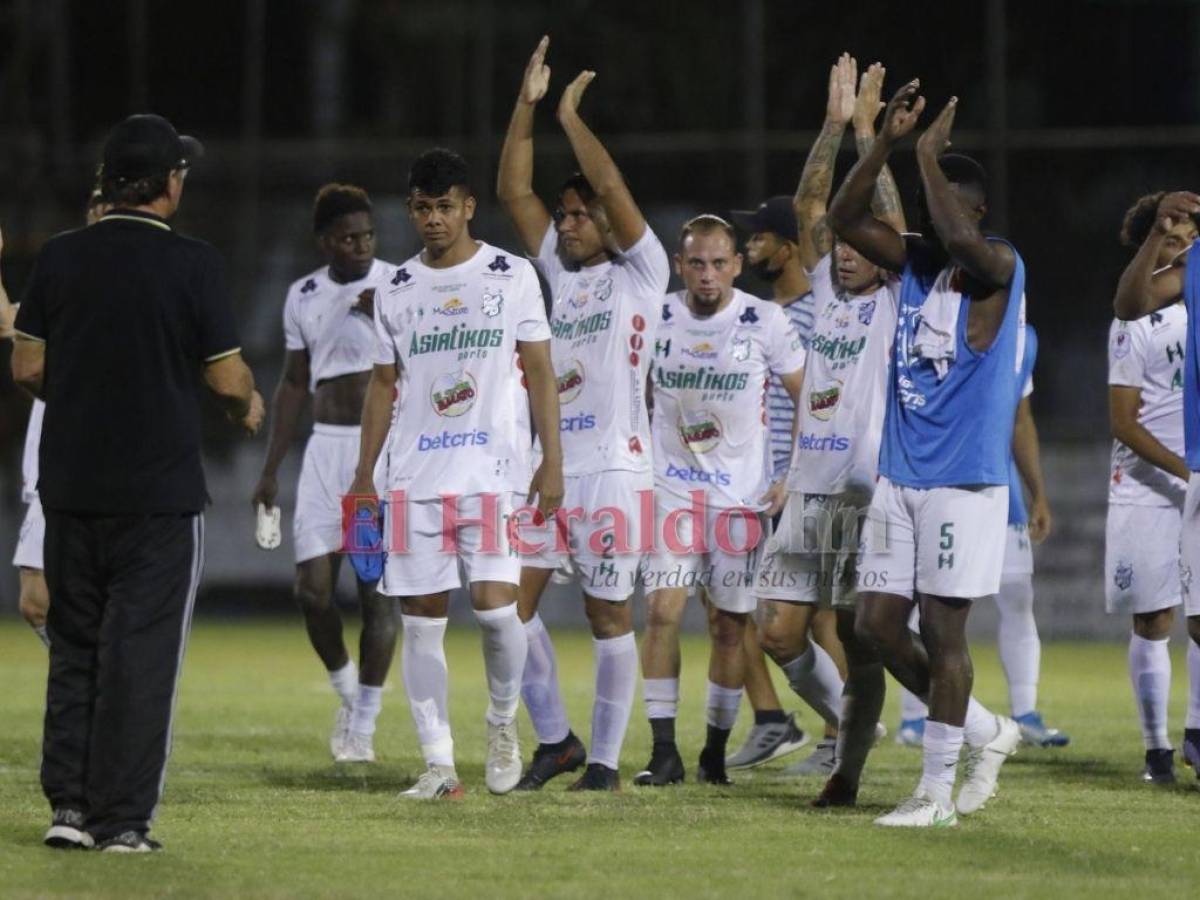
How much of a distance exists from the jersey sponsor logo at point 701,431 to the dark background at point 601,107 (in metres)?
10.6

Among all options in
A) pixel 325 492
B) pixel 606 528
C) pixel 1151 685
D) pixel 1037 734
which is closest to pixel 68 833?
pixel 606 528

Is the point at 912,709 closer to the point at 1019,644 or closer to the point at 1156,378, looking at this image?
the point at 1019,644

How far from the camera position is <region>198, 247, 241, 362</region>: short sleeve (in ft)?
22.9

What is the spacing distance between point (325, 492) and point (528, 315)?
2604 millimetres

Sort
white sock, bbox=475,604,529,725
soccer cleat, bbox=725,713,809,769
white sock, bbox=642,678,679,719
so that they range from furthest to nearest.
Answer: soccer cleat, bbox=725,713,809,769 < white sock, bbox=642,678,679,719 < white sock, bbox=475,604,529,725

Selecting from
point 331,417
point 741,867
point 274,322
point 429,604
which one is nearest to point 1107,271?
point 274,322

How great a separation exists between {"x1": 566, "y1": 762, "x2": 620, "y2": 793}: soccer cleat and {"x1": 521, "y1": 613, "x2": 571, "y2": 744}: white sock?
35 cm

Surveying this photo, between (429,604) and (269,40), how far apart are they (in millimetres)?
15218

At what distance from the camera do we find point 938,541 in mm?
7711

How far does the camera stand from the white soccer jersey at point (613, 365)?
906cm

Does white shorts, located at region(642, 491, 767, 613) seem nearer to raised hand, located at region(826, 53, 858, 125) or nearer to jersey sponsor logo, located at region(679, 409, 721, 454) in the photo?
jersey sponsor logo, located at region(679, 409, 721, 454)

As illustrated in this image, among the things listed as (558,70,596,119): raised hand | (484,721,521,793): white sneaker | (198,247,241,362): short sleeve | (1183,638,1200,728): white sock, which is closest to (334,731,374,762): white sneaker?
(484,721,521,793): white sneaker

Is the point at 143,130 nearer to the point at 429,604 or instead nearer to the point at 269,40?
the point at 429,604

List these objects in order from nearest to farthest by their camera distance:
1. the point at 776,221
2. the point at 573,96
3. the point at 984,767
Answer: the point at 984,767 → the point at 573,96 → the point at 776,221
